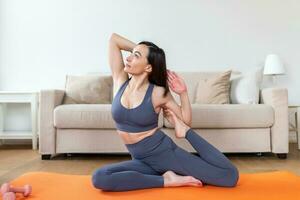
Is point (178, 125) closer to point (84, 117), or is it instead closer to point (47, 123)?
point (84, 117)

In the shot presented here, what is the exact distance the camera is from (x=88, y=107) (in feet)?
9.95

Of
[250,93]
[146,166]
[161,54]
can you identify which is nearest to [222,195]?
[146,166]

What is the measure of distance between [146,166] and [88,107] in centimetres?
136

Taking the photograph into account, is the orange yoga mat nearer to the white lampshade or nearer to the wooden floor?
the wooden floor

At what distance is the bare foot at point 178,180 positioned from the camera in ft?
5.66

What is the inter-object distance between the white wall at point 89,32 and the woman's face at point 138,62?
7.80 ft

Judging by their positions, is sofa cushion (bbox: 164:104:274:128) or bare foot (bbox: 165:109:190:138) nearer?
bare foot (bbox: 165:109:190:138)

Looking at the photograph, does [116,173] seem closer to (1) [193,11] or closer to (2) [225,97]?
(2) [225,97]

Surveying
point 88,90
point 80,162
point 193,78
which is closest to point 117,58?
point 80,162

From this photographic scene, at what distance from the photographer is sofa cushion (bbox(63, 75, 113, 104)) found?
342cm

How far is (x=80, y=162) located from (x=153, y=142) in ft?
4.45

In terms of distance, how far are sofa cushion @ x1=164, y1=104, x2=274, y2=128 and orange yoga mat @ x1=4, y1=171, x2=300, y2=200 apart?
1.04 meters

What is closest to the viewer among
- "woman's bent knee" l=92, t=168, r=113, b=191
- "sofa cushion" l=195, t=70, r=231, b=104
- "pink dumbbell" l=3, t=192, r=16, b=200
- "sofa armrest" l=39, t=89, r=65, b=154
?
"pink dumbbell" l=3, t=192, r=16, b=200

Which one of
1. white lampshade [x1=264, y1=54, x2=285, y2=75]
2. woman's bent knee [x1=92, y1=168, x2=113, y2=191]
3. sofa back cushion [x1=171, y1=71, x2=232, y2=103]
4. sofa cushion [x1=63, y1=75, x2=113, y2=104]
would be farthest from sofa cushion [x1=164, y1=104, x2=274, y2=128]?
woman's bent knee [x1=92, y1=168, x2=113, y2=191]
